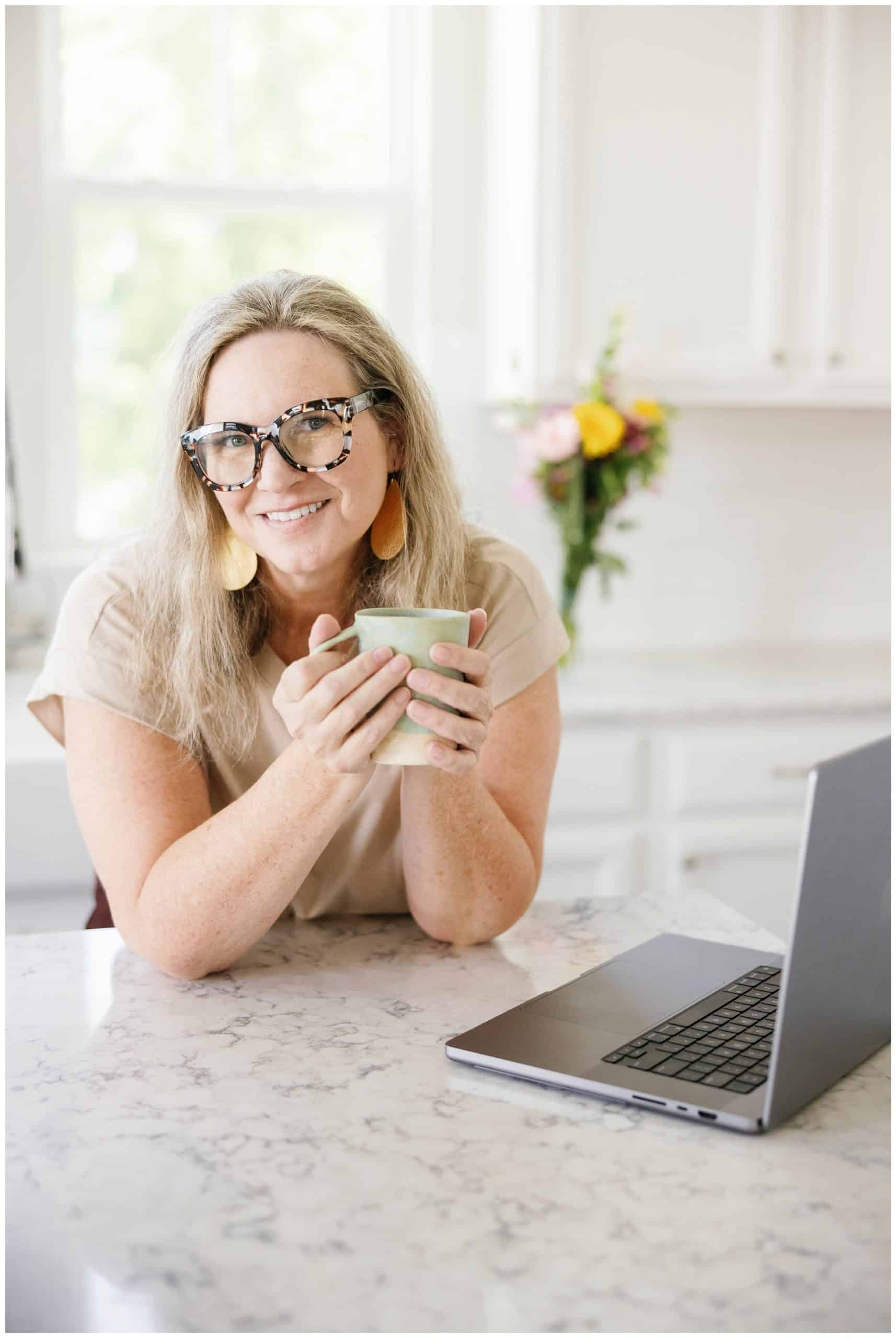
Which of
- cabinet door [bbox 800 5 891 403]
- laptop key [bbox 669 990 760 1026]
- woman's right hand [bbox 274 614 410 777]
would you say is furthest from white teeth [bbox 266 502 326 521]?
cabinet door [bbox 800 5 891 403]

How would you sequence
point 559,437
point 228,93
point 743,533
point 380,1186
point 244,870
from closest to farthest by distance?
point 380,1186 → point 244,870 → point 559,437 → point 228,93 → point 743,533

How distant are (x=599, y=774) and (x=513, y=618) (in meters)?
1.18

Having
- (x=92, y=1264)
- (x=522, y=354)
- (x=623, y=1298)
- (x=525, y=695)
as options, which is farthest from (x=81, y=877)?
(x=623, y=1298)

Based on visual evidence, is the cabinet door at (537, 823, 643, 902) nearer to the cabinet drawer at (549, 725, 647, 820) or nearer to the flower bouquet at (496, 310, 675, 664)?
the cabinet drawer at (549, 725, 647, 820)

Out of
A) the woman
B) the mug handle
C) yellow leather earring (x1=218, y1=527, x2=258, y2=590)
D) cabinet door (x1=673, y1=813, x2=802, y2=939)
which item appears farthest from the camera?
cabinet door (x1=673, y1=813, x2=802, y2=939)

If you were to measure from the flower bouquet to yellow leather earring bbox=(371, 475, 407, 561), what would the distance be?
1.24 metres

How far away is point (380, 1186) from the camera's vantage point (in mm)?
787

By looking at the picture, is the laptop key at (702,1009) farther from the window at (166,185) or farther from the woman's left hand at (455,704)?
the window at (166,185)

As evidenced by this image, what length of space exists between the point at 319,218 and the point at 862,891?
99.7 inches

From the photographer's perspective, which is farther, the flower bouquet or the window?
the window

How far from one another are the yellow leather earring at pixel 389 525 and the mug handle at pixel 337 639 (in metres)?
0.37

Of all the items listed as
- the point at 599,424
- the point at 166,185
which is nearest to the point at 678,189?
the point at 599,424

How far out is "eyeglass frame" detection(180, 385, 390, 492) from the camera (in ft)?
4.06

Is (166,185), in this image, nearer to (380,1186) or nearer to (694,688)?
(694,688)
